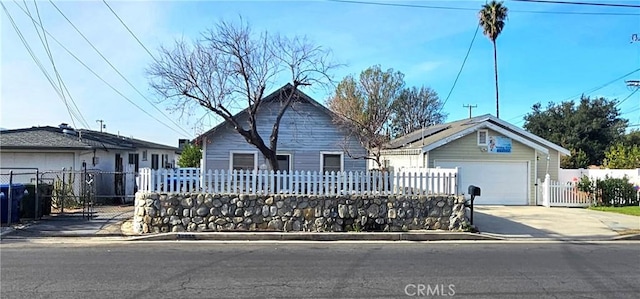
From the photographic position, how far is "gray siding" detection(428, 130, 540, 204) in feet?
71.7

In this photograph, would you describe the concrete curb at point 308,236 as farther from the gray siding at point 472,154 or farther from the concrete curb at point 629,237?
the gray siding at point 472,154

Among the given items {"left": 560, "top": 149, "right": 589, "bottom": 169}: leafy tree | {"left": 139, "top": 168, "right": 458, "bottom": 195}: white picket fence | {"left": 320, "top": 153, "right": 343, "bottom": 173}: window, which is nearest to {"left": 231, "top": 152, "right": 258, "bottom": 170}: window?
{"left": 320, "top": 153, "right": 343, "bottom": 173}: window

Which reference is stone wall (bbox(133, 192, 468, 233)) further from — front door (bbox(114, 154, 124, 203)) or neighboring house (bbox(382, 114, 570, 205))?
front door (bbox(114, 154, 124, 203))

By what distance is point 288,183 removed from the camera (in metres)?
12.9

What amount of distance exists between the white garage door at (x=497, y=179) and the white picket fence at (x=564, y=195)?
3.77ft

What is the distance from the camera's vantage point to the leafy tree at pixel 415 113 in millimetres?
47156

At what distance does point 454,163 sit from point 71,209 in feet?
49.8

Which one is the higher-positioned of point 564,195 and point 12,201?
point 12,201

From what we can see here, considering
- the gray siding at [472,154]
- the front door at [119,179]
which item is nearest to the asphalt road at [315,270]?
the gray siding at [472,154]

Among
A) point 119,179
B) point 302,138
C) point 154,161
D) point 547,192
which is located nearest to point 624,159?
point 547,192

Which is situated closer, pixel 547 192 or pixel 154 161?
pixel 547 192

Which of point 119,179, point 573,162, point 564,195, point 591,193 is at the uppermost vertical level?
point 573,162

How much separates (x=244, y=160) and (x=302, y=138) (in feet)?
8.18

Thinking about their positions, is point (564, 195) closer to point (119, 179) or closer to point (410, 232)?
point (410, 232)
